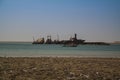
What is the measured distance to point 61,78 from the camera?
949cm

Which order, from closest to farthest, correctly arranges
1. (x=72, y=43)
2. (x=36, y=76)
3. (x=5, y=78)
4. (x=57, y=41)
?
(x=5, y=78) → (x=36, y=76) → (x=72, y=43) → (x=57, y=41)

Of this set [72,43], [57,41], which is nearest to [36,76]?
[72,43]

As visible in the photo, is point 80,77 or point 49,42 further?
point 49,42

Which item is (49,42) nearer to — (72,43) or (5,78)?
(72,43)

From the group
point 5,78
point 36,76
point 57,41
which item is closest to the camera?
point 5,78

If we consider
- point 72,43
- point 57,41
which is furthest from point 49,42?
point 72,43

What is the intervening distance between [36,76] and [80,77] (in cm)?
184

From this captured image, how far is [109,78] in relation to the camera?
9758 millimetres

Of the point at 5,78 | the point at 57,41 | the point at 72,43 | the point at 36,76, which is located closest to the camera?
the point at 5,78

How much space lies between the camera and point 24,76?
9.80m

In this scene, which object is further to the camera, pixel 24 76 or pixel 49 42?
pixel 49 42

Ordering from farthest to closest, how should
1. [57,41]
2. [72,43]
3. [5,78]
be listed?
1. [57,41]
2. [72,43]
3. [5,78]

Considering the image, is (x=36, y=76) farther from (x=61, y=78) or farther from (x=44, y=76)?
(x=61, y=78)

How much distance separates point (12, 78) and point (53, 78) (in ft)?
5.37
